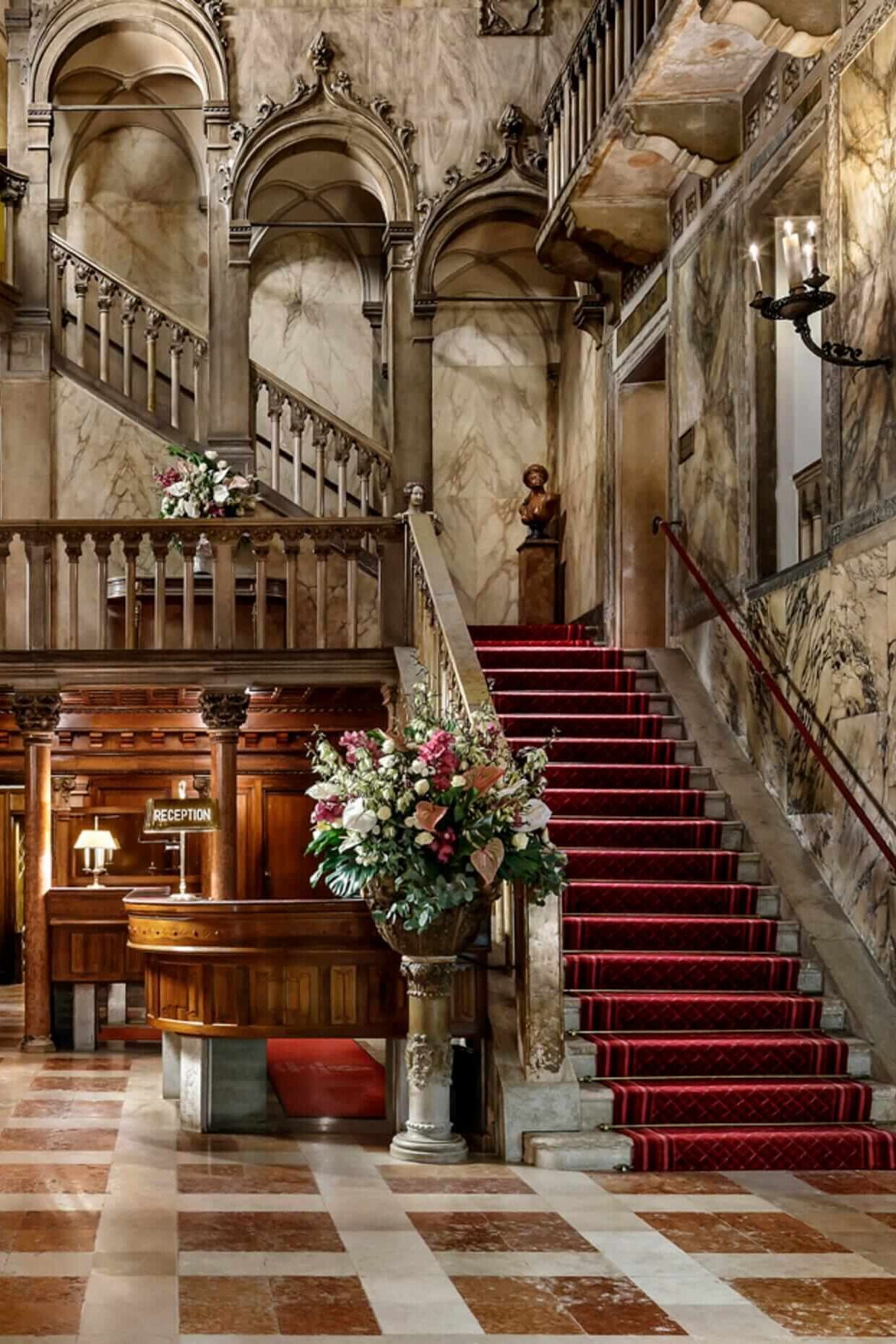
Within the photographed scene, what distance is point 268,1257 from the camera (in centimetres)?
542

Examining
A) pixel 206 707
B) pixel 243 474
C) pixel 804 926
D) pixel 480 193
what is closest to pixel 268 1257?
pixel 804 926

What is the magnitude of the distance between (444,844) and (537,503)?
27.2 ft

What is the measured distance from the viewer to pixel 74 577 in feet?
38.3

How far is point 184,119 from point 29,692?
6.89 metres

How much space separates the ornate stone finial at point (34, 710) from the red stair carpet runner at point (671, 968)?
2.95 metres

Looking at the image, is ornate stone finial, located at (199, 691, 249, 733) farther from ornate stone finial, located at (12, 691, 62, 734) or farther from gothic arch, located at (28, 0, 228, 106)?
gothic arch, located at (28, 0, 228, 106)

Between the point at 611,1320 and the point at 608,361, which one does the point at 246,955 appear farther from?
the point at 608,361

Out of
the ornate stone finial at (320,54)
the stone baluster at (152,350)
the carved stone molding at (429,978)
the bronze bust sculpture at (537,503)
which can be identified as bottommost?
the carved stone molding at (429,978)

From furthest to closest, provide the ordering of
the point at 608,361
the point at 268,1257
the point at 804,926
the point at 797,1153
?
the point at 608,361
the point at 804,926
the point at 797,1153
the point at 268,1257

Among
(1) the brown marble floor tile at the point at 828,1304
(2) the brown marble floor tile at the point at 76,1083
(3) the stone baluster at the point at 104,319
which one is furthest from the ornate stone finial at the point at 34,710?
(1) the brown marble floor tile at the point at 828,1304

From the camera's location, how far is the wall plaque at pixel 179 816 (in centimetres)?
909

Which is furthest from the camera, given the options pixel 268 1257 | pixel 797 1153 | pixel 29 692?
pixel 29 692

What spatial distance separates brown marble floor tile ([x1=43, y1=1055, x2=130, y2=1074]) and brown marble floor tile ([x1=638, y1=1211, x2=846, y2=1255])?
5022mm

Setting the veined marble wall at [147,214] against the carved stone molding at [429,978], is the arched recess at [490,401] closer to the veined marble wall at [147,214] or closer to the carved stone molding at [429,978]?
the veined marble wall at [147,214]
